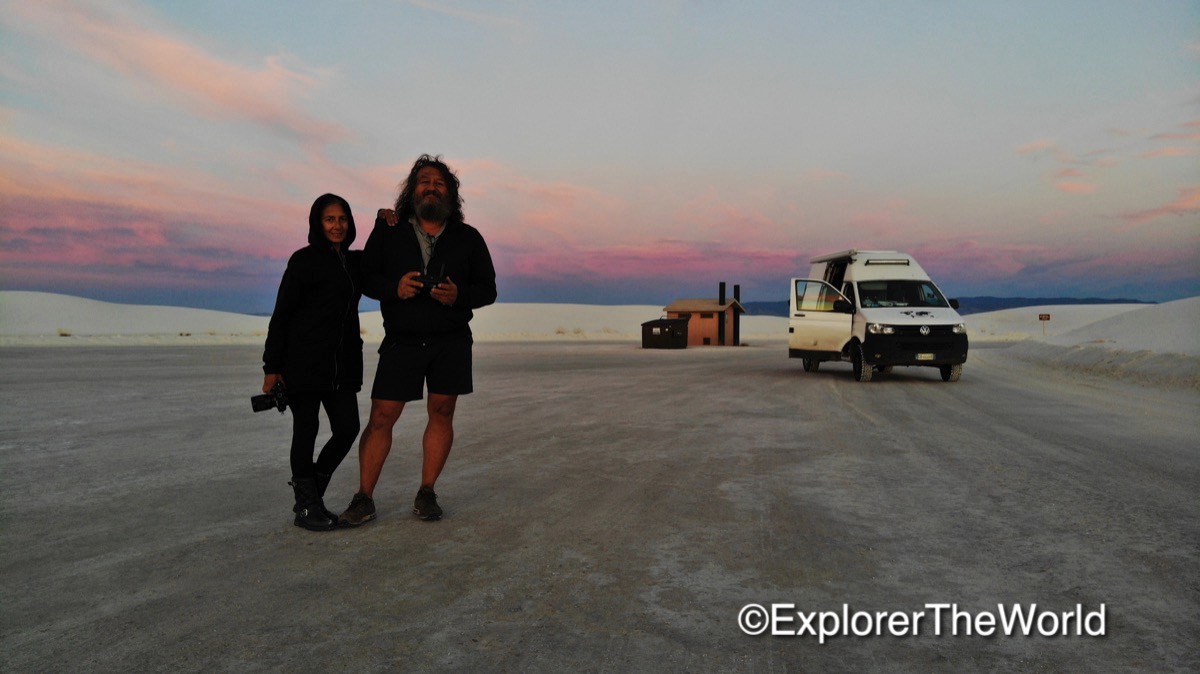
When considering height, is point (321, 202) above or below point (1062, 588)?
above

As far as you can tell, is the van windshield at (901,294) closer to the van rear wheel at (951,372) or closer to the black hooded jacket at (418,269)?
the van rear wheel at (951,372)

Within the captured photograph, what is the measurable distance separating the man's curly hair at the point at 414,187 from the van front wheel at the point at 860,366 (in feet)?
40.7

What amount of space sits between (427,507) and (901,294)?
14.1 meters

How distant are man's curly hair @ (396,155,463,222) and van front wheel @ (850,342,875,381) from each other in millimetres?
12418

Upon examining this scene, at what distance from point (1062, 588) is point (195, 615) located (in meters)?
4.12

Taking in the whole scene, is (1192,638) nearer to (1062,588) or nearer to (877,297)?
(1062,588)

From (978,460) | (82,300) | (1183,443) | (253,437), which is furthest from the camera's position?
(82,300)

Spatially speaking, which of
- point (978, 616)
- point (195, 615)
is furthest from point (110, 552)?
point (978, 616)

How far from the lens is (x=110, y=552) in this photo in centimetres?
441

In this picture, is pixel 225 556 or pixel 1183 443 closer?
pixel 225 556

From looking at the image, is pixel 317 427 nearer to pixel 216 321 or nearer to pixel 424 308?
pixel 424 308

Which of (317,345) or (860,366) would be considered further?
(860,366)
